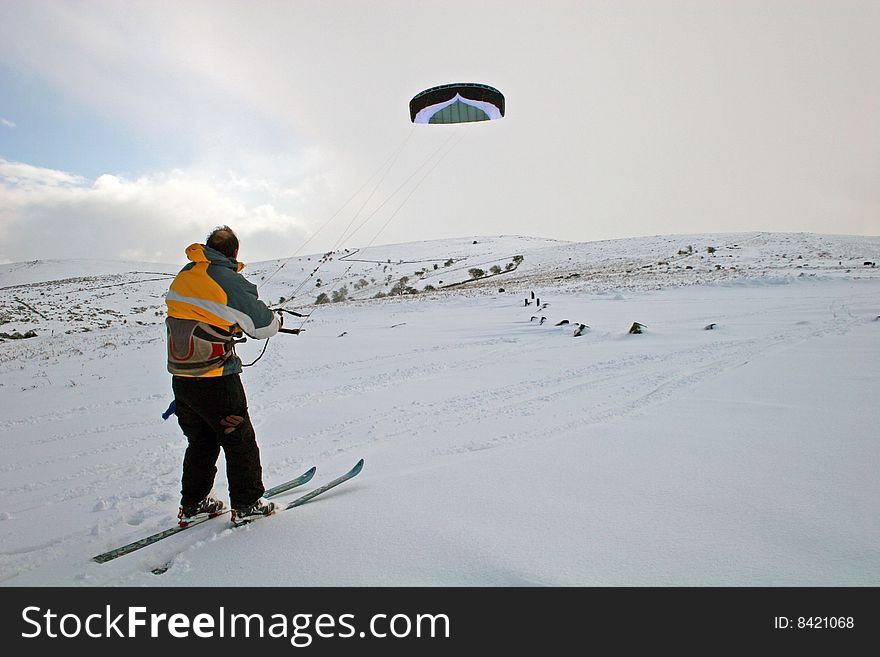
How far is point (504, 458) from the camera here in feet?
13.6

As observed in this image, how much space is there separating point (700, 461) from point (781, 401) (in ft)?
7.01

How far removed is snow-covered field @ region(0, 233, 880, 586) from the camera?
2662 mm

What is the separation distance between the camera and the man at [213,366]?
3.15m

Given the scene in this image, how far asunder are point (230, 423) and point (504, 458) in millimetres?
2135

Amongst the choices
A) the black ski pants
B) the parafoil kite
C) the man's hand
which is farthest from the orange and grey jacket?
the parafoil kite

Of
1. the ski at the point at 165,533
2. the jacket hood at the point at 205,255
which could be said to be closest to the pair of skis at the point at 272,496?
the ski at the point at 165,533

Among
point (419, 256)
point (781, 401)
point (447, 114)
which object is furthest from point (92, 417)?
point (419, 256)

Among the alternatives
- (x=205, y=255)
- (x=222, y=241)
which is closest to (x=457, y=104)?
(x=222, y=241)

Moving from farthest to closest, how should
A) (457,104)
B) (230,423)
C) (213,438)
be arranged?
(457,104), (213,438), (230,423)

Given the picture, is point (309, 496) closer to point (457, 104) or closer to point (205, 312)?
point (205, 312)

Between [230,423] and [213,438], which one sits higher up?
[230,423]
